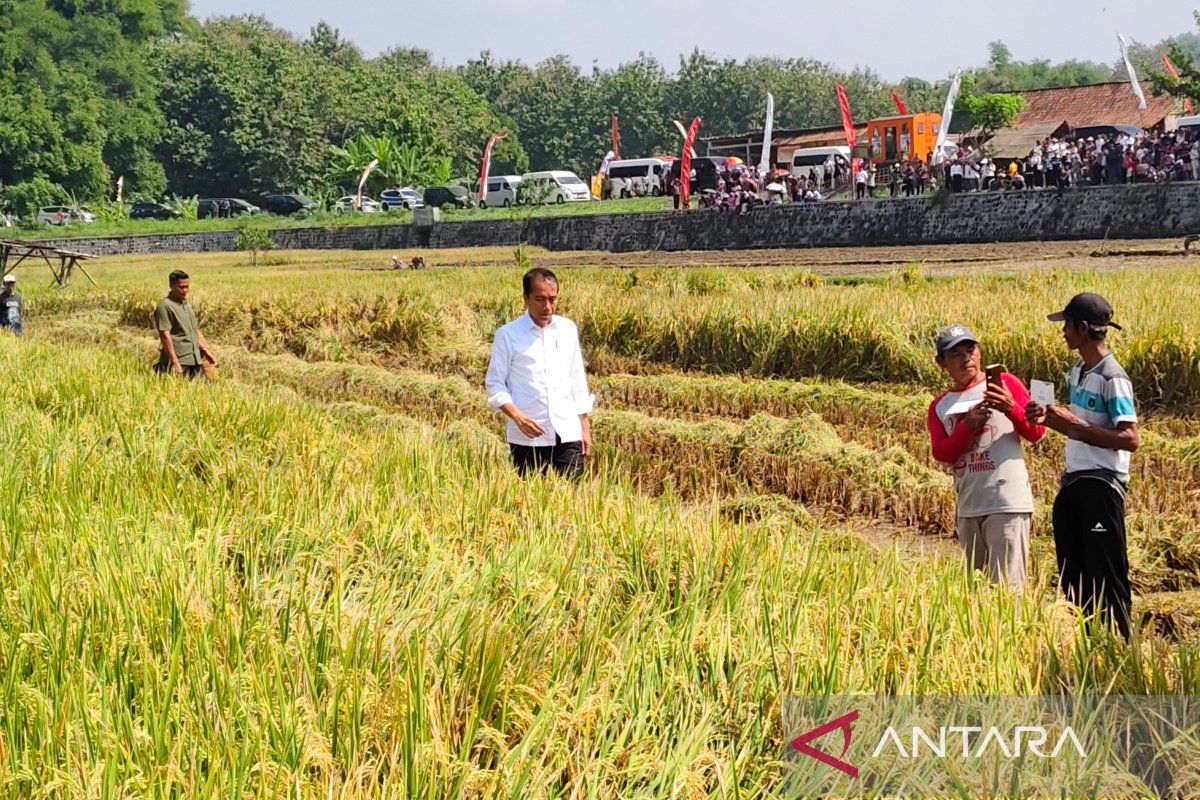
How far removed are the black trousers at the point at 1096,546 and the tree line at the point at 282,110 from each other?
154 ft

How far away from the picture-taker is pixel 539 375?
5.66 m

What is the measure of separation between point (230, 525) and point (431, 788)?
2.04 meters

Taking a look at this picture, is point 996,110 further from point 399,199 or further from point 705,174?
point 399,199

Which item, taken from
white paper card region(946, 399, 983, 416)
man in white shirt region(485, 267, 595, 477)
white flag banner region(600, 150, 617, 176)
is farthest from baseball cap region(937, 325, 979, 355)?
white flag banner region(600, 150, 617, 176)

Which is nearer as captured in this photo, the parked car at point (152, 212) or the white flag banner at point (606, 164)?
the white flag banner at point (606, 164)

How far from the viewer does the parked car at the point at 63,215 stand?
52844mm

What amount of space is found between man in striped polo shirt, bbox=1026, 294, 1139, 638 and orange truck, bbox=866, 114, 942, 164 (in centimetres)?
3323

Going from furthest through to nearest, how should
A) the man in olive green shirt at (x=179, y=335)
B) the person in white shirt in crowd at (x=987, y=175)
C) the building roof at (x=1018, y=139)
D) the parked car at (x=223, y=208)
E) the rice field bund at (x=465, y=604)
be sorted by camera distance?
the parked car at (x=223, y=208)
the building roof at (x=1018, y=139)
the person in white shirt in crowd at (x=987, y=175)
the man in olive green shirt at (x=179, y=335)
the rice field bund at (x=465, y=604)

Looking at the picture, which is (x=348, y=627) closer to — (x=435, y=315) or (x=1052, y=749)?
(x=1052, y=749)

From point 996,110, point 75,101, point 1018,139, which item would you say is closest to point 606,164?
point 996,110

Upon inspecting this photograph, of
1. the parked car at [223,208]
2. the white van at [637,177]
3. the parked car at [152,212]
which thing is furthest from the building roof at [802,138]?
the parked car at [152,212]

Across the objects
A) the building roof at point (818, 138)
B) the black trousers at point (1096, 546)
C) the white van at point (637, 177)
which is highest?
the building roof at point (818, 138)

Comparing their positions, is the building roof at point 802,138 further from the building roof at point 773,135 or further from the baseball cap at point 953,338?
the baseball cap at point 953,338

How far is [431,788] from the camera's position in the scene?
2322mm
